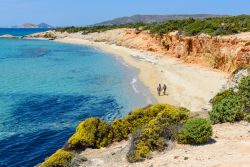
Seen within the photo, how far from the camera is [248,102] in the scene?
810 inches

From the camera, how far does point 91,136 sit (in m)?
19.8

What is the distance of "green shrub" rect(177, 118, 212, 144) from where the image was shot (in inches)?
659

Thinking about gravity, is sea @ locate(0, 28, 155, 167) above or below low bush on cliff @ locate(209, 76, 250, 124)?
below

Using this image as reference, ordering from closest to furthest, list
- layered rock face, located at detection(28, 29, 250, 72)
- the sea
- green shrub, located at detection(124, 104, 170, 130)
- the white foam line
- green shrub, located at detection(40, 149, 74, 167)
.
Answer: green shrub, located at detection(40, 149, 74, 167) < green shrub, located at detection(124, 104, 170, 130) < the sea < the white foam line < layered rock face, located at detection(28, 29, 250, 72)

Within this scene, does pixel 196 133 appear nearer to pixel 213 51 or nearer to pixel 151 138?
pixel 151 138

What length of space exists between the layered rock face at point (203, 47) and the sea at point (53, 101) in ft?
31.2

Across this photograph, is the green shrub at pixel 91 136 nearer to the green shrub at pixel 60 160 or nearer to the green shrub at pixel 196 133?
the green shrub at pixel 60 160

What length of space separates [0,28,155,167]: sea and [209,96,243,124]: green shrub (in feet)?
31.5

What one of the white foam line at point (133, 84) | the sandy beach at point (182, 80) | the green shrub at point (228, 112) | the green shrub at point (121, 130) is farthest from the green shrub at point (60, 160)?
the white foam line at point (133, 84)

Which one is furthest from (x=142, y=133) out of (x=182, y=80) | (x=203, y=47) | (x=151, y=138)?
→ (x=203, y=47)

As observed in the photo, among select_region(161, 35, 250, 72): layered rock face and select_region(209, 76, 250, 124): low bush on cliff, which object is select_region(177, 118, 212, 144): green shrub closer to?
select_region(209, 76, 250, 124): low bush on cliff

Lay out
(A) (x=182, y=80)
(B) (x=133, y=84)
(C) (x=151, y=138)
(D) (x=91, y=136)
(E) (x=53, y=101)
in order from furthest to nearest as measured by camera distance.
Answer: (B) (x=133, y=84) < (A) (x=182, y=80) < (E) (x=53, y=101) < (D) (x=91, y=136) < (C) (x=151, y=138)

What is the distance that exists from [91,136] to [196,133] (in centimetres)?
584

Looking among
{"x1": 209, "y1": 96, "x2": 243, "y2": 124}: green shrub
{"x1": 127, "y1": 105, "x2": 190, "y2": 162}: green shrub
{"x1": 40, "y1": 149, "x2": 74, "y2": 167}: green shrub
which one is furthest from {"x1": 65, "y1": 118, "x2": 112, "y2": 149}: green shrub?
{"x1": 209, "y1": 96, "x2": 243, "y2": 124}: green shrub
